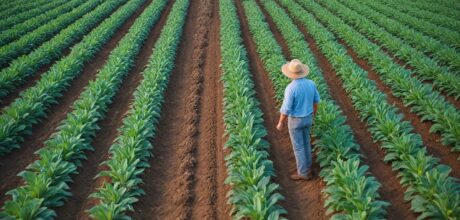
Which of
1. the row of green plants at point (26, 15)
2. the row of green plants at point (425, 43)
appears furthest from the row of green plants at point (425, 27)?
the row of green plants at point (26, 15)

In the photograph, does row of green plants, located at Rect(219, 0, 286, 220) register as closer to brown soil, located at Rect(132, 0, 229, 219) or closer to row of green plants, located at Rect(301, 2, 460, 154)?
brown soil, located at Rect(132, 0, 229, 219)

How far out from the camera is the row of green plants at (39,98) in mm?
8586

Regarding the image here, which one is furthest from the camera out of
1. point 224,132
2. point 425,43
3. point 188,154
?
point 425,43

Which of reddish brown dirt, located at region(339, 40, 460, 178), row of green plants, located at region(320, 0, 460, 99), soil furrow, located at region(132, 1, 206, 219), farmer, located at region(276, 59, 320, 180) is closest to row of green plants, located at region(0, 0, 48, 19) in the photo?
soil furrow, located at region(132, 1, 206, 219)

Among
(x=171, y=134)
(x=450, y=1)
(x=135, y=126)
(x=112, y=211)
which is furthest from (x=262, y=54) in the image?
(x=450, y=1)

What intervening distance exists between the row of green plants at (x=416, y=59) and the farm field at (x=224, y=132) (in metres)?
0.07

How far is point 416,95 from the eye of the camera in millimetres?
9461

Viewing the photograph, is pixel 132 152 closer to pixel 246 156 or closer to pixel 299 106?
pixel 246 156

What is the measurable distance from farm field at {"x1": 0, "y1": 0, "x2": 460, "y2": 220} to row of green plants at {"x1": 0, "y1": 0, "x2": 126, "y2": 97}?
8cm

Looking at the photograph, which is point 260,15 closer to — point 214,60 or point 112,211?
point 214,60

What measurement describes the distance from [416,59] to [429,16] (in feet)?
31.8

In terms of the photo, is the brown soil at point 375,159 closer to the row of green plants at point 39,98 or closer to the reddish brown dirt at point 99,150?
the reddish brown dirt at point 99,150

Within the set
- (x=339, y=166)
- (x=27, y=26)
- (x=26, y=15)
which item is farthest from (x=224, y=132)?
(x=26, y=15)

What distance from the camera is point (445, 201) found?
16.7 feet
